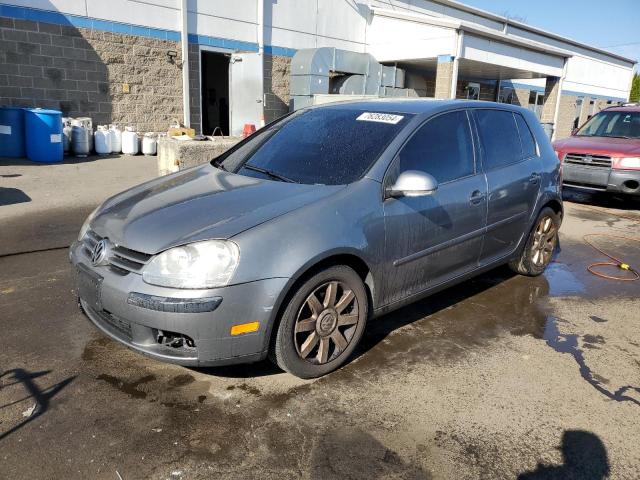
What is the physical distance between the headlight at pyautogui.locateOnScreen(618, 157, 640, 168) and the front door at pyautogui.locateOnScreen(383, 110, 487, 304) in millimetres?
6040

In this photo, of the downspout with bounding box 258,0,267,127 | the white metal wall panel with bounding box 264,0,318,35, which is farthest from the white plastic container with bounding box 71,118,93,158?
the white metal wall panel with bounding box 264,0,318,35

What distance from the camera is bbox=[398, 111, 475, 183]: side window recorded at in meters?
3.62

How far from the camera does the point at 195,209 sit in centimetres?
308

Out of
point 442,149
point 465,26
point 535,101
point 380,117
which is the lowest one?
point 442,149

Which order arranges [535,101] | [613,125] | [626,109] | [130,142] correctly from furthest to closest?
[535,101], [130,142], [626,109], [613,125]

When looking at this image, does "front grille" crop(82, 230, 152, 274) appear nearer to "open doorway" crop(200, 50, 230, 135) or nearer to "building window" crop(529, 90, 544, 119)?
"open doorway" crop(200, 50, 230, 135)

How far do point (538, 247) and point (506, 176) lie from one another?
118 centimetres

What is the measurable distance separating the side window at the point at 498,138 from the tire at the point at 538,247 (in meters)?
0.79

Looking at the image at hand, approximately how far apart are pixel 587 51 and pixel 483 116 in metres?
28.9

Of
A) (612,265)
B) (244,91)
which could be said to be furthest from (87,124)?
(612,265)

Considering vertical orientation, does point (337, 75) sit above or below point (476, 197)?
above

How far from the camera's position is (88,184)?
9.05 meters

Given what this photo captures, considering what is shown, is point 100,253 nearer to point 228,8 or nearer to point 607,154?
point 607,154

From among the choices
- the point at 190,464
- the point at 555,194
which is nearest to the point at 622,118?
the point at 555,194
